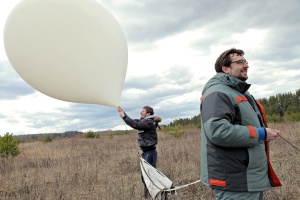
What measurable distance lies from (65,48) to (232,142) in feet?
6.46

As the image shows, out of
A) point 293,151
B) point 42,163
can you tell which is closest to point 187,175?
point 293,151

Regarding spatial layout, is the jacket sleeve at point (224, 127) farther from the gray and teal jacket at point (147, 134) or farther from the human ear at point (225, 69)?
the gray and teal jacket at point (147, 134)

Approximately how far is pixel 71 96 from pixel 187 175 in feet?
11.3

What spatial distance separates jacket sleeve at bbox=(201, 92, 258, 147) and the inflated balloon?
1568 mm

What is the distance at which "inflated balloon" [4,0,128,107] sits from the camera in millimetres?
2801

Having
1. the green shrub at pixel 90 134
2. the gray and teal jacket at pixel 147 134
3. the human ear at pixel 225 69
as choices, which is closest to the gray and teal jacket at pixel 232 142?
the human ear at pixel 225 69

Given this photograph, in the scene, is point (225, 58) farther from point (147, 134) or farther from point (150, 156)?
point (150, 156)

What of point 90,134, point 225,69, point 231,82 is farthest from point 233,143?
point 90,134

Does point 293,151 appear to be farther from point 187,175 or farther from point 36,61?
point 36,61

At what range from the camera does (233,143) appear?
5.35 ft

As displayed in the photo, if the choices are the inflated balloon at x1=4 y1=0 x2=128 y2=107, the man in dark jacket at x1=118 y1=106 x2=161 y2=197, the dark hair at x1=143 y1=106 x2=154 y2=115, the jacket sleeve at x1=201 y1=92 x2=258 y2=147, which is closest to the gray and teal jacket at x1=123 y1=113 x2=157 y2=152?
the man in dark jacket at x1=118 y1=106 x2=161 y2=197

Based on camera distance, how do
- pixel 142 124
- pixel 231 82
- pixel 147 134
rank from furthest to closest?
pixel 147 134 → pixel 142 124 → pixel 231 82

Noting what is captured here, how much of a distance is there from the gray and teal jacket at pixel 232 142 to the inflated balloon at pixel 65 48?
1.49 m

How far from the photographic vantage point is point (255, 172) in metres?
1.70
